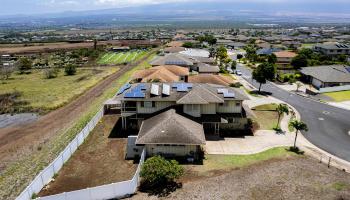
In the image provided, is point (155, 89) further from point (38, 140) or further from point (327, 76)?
point (327, 76)

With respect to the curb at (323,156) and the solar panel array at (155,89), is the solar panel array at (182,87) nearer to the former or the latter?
the solar panel array at (155,89)

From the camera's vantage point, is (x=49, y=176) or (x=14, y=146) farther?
(x=14, y=146)

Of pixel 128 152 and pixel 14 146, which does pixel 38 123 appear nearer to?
pixel 14 146

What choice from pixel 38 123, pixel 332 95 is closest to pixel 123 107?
pixel 38 123

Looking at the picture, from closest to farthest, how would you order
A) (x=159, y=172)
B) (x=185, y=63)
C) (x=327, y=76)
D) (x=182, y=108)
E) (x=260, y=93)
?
(x=159, y=172)
(x=182, y=108)
(x=260, y=93)
(x=327, y=76)
(x=185, y=63)

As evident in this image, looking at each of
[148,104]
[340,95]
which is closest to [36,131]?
[148,104]

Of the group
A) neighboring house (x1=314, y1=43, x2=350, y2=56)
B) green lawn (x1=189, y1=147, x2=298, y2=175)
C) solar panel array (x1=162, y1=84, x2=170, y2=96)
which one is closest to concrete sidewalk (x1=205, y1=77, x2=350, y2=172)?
green lawn (x1=189, y1=147, x2=298, y2=175)

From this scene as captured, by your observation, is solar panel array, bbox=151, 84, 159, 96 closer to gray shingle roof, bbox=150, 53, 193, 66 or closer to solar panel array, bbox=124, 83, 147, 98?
solar panel array, bbox=124, 83, 147, 98
